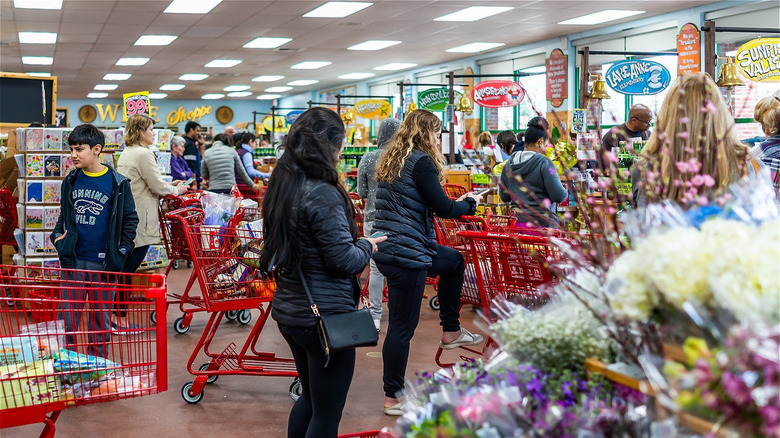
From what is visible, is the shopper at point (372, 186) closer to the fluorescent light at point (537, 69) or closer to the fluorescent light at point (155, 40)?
the fluorescent light at point (155, 40)

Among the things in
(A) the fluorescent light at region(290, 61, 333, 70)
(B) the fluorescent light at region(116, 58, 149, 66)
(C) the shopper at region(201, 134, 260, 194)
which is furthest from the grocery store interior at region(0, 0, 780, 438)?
(C) the shopper at region(201, 134, 260, 194)

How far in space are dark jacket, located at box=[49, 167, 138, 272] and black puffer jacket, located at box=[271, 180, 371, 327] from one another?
2.15 m

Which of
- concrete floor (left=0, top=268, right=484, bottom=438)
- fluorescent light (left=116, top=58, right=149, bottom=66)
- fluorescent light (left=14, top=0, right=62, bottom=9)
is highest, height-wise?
fluorescent light (left=116, top=58, right=149, bottom=66)

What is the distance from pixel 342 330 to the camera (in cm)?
261

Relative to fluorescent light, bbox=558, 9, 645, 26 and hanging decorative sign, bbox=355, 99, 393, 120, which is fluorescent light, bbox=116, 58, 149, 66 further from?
fluorescent light, bbox=558, 9, 645, 26

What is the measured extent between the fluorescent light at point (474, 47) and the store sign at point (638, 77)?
518 centimetres

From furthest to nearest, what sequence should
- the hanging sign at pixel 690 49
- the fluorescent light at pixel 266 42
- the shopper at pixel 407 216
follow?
the fluorescent light at pixel 266 42 → the hanging sign at pixel 690 49 → the shopper at pixel 407 216

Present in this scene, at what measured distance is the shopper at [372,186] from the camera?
4359mm

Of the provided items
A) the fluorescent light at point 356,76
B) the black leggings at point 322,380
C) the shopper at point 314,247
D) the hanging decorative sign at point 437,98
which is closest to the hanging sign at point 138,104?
the hanging decorative sign at point 437,98

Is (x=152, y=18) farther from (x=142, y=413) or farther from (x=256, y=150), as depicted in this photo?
(x=142, y=413)

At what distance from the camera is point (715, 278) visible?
1.24 m

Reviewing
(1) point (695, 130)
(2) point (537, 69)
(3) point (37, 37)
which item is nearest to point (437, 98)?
(2) point (537, 69)

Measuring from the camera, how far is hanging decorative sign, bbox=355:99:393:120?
49.2 ft

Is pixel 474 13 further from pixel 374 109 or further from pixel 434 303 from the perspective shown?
pixel 434 303
